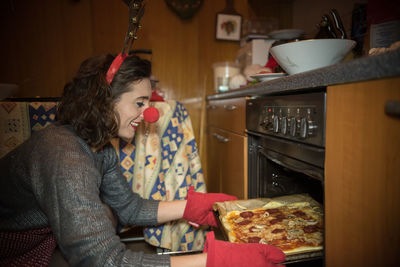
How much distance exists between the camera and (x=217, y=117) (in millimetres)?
1728

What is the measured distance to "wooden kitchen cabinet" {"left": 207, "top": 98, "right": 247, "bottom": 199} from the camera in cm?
112

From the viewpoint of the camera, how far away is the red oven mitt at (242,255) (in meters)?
0.58

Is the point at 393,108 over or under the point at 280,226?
over

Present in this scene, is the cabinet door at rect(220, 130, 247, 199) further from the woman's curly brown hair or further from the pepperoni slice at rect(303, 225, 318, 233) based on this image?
the woman's curly brown hair

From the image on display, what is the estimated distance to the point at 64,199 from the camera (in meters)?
0.58

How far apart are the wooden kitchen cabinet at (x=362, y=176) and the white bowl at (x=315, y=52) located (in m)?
0.18

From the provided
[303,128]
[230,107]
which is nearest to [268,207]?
[303,128]

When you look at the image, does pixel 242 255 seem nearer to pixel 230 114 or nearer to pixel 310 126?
pixel 310 126

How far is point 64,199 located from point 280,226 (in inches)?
23.5

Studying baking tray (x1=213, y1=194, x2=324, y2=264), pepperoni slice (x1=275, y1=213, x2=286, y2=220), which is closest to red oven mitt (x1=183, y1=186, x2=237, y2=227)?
baking tray (x1=213, y1=194, x2=324, y2=264)

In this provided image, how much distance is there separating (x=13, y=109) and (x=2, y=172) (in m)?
0.62

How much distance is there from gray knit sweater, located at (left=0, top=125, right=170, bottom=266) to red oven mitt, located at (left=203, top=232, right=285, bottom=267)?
0.13 m

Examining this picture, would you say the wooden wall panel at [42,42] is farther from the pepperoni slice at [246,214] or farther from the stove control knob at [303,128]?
the stove control knob at [303,128]

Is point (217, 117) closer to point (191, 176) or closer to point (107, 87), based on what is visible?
point (191, 176)
